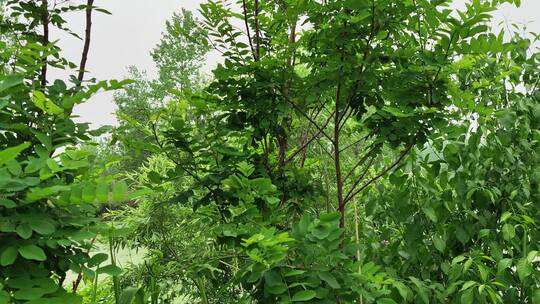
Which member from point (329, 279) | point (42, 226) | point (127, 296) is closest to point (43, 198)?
point (42, 226)

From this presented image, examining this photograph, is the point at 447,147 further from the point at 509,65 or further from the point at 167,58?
the point at 167,58

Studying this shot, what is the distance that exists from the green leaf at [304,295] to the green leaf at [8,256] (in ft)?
1.59

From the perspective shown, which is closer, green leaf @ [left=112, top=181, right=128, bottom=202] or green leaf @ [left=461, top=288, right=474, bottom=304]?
green leaf @ [left=112, top=181, right=128, bottom=202]

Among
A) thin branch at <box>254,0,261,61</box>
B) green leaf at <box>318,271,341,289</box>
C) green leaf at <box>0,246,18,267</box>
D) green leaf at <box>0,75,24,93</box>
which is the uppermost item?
thin branch at <box>254,0,261,61</box>

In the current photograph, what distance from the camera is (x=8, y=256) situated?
0.67m

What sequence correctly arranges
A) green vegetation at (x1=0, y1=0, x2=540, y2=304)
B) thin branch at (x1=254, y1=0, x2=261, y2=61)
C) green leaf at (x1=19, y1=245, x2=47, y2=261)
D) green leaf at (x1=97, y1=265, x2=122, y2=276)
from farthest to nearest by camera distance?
thin branch at (x1=254, y1=0, x2=261, y2=61), green vegetation at (x1=0, y1=0, x2=540, y2=304), green leaf at (x1=97, y1=265, x2=122, y2=276), green leaf at (x1=19, y1=245, x2=47, y2=261)

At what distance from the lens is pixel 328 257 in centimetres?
96

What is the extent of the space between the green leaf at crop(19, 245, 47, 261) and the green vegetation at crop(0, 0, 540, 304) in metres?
0.06

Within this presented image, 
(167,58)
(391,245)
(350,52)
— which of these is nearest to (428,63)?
(350,52)

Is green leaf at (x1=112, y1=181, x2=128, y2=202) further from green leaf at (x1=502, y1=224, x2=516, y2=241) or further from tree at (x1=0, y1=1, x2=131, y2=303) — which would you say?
green leaf at (x1=502, y1=224, x2=516, y2=241)

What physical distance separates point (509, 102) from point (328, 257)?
3.47 ft

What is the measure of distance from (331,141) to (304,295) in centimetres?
59

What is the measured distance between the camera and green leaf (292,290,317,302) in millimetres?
873

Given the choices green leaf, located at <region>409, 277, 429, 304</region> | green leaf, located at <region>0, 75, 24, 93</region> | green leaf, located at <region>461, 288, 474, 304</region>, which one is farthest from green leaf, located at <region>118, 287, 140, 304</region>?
green leaf, located at <region>461, 288, 474, 304</region>
